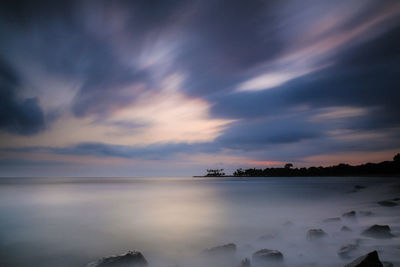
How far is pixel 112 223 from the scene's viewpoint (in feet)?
53.6

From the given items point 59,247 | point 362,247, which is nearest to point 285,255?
point 362,247

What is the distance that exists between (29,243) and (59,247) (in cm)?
197

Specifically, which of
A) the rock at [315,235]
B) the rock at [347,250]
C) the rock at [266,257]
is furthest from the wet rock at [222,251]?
the rock at [315,235]

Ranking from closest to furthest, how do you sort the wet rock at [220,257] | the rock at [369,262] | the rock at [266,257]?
the rock at [369,262], the rock at [266,257], the wet rock at [220,257]

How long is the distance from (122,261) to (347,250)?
7790mm

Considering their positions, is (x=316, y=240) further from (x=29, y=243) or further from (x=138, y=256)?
(x=29, y=243)

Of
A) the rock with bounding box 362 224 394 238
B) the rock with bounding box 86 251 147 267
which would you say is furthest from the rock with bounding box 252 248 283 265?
the rock with bounding box 362 224 394 238

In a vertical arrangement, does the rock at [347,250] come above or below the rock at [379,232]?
below

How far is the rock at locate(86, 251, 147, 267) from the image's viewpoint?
22.5ft

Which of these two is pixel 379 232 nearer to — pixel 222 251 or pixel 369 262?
pixel 369 262

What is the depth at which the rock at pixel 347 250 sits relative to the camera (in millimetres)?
8003

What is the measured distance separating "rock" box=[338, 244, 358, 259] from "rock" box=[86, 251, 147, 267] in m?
Answer: 6.84

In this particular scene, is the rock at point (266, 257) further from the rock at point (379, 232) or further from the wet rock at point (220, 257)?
the rock at point (379, 232)

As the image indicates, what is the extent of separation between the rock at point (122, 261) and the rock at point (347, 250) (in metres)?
6.84
